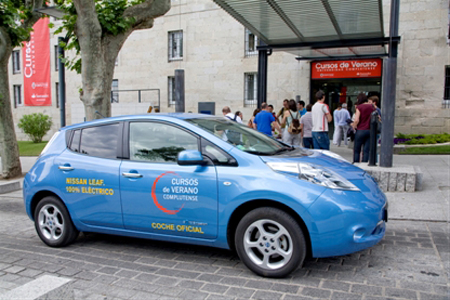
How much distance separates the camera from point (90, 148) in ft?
15.8

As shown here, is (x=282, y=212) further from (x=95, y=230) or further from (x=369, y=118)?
(x=369, y=118)

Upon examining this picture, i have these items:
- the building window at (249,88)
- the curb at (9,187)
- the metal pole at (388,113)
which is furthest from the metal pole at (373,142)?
the building window at (249,88)

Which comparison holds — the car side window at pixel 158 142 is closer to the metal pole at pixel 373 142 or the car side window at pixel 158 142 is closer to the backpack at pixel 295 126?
the metal pole at pixel 373 142

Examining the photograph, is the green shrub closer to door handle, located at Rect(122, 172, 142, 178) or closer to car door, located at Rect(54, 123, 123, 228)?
car door, located at Rect(54, 123, 123, 228)

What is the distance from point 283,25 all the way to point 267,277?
8592 mm

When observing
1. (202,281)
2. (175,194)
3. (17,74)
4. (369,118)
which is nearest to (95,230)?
(175,194)

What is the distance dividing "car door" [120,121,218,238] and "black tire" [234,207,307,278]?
35 cm

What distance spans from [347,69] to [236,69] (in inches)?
209

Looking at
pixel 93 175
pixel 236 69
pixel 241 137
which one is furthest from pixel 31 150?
pixel 241 137

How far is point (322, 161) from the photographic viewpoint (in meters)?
4.25

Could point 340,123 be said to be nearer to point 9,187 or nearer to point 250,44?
point 250,44

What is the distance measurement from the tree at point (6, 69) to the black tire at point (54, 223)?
21.0 feet

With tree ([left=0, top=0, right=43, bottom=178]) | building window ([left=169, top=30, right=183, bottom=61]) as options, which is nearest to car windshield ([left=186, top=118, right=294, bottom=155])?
tree ([left=0, top=0, right=43, bottom=178])

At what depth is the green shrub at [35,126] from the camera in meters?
24.0
